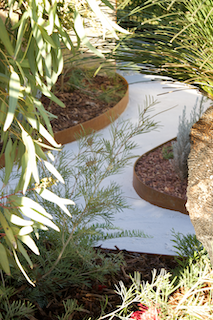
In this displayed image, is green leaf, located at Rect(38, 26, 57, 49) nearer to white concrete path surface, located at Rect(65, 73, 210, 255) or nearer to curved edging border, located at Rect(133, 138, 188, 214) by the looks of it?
white concrete path surface, located at Rect(65, 73, 210, 255)

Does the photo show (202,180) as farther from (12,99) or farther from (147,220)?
(147,220)

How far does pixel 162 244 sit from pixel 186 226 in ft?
1.08

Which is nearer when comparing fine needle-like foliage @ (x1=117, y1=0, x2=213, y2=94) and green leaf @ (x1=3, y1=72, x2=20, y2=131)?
green leaf @ (x1=3, y1=72, x2=20, y2=131)

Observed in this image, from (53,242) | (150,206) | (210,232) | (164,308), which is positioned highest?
(210,232)

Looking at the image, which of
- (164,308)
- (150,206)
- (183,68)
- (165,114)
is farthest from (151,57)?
(165,114)

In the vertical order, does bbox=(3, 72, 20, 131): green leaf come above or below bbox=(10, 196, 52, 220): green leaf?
above

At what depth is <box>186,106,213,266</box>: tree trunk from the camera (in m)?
1.42

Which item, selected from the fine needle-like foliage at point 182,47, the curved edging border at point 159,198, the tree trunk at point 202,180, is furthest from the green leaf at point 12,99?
the curved edging border at point 159,198

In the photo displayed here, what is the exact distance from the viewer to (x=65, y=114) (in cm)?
484

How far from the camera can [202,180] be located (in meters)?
1.44

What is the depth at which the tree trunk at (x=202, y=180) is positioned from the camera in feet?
4.66

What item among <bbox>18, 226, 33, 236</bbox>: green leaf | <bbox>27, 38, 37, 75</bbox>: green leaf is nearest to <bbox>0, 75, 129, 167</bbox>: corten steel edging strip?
<bbox>27, 38, 37, 75</bbox>: green leaf

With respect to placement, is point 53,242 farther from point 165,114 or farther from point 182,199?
point 165,114

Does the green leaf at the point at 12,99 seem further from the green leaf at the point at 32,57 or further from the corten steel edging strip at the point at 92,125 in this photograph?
the corten steel edging strip at the point at 92,125
